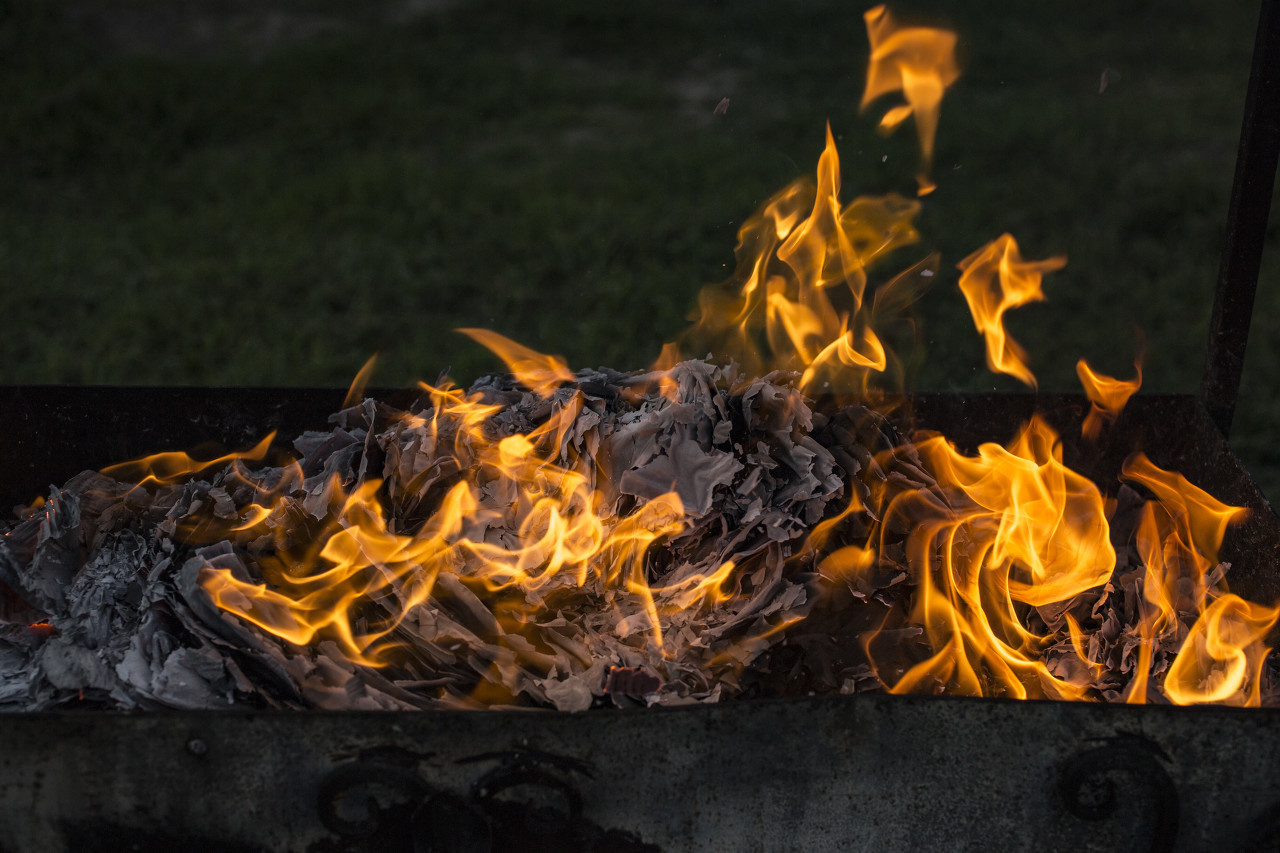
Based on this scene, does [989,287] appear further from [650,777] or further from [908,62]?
[650,777]

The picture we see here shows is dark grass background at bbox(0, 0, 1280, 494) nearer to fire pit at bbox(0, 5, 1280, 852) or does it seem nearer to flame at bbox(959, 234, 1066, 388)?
flame at bbox(959, 234, 1066, 388)

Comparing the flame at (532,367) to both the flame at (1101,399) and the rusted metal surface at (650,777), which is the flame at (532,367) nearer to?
the rusted metal surface at (650,777)

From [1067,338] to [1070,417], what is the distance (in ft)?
9.03

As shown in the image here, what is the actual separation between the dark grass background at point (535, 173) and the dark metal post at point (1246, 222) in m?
2.07

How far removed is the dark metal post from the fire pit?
1.30m

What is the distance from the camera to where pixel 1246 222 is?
2.79 m

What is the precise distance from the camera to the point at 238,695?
2.19m

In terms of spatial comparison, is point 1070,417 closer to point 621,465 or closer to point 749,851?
point 621,465

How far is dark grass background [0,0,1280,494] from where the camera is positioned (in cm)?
579

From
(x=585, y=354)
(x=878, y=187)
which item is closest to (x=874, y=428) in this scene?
(x=585, y=354)

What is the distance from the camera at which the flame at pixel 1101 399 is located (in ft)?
10.1

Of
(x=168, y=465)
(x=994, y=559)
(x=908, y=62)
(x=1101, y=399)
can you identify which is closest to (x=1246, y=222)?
(x=1101, y=399)

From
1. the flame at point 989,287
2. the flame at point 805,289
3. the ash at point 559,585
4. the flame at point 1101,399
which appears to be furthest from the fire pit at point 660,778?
the flame at point 989,287

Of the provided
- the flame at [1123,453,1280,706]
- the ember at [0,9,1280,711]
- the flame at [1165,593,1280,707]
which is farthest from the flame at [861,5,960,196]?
the flame at [1165,593,1280,707]
